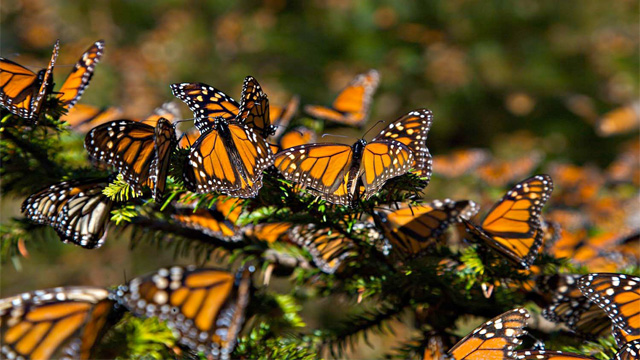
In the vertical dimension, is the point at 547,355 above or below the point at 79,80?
below

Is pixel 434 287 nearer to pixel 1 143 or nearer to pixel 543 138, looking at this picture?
pixel 1 143

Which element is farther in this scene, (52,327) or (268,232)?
(268,232)

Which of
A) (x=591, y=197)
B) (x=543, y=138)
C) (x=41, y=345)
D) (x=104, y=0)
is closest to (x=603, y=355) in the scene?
(x=41, y=345)

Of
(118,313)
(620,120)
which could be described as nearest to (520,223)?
(118,313)

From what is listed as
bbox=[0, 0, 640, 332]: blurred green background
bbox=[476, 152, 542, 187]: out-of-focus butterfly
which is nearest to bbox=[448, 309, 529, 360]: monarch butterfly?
bbox=[476, 152, 542, 187]: out-of-focus butterfly

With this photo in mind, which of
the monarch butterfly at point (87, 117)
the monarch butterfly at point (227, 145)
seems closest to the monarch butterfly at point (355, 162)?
the monarch butterfly at point (227, 145)

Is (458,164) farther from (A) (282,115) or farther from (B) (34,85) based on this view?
(B) (34,85)
